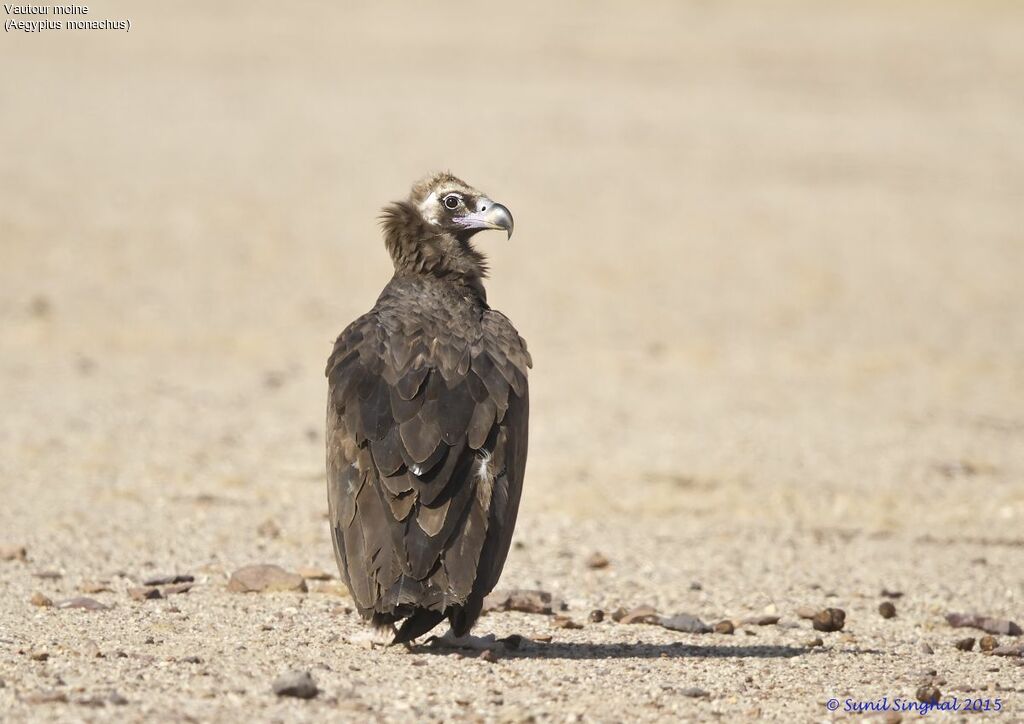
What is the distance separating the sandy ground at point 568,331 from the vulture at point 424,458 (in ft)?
1.26

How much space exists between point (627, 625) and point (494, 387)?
1.86 meters

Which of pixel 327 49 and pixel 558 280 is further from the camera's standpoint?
pixel 327 49

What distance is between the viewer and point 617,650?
843 centimetres

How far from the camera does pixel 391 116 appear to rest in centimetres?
3158

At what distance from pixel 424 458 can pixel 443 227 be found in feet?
6.92

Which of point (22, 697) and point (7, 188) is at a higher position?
point (7, 188)

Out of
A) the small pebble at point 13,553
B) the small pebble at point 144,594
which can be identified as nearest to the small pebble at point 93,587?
the small pebble at point 144,594

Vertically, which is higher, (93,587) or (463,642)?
(93,587)

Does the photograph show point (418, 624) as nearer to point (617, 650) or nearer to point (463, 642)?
point (463, 642)

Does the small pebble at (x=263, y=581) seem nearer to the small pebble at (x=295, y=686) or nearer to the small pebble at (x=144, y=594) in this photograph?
the small pebble at (x=144, y=594)

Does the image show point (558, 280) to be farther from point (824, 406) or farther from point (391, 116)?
point (391, 116)

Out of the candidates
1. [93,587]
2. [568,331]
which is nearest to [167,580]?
[93,587]

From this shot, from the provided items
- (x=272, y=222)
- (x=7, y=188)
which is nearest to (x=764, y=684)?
(x=272, y=222)

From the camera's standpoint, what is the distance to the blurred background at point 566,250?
14219 mm
